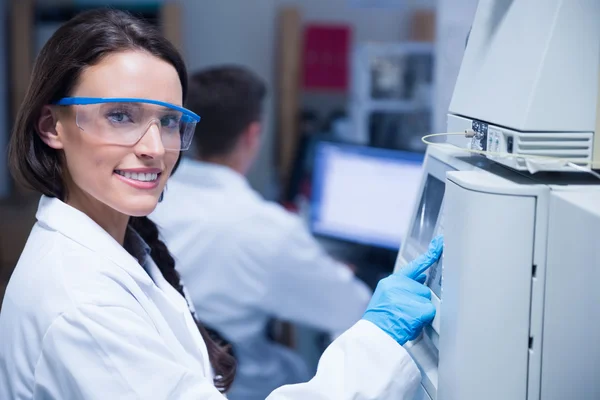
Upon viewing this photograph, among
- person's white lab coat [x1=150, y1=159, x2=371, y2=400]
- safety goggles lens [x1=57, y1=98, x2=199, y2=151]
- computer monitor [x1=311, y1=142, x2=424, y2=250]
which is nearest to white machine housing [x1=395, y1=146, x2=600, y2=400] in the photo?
safety goggles lens [x1=57, y1=98, x2=199, y2=151]

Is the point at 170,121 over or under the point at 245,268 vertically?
over

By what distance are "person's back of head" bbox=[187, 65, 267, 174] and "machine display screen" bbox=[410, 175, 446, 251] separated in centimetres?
127

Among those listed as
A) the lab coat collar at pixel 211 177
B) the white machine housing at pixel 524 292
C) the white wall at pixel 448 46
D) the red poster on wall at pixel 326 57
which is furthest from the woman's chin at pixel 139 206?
the red poster on wall at pixel 326 57

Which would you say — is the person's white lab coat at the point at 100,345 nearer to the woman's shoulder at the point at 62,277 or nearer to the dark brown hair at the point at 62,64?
the woman's shoulder at the point at 62,277

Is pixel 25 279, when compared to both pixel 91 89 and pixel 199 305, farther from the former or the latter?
pixel 199 305

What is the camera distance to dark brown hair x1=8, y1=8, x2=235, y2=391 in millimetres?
1018

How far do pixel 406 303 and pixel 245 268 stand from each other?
1.18m

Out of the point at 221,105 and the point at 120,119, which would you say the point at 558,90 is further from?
the point at 221,105

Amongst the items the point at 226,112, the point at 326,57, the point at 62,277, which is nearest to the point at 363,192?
the point at 226,112

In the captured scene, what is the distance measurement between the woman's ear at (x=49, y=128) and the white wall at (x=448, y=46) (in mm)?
883

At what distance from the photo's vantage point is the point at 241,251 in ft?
6.72

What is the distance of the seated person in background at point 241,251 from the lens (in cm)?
204

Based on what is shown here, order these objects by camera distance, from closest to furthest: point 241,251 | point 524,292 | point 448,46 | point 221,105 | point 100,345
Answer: point 524,292 < point 100,345 < point 448,46 < point 241,251 < point 221,105

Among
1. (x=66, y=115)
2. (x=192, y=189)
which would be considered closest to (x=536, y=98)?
(x=66, y=115)
